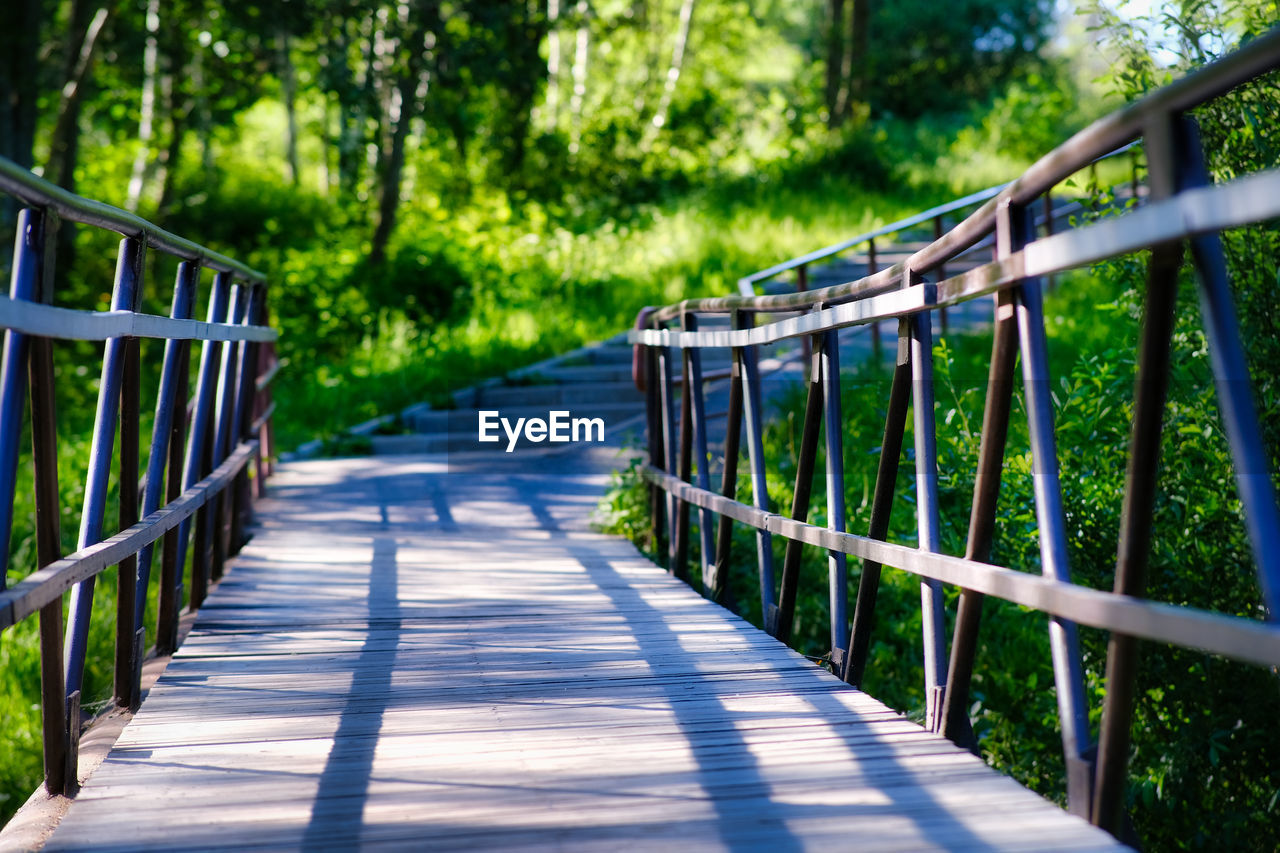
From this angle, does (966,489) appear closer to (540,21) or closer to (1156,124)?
(1156,124)

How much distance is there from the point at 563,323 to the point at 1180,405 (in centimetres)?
843

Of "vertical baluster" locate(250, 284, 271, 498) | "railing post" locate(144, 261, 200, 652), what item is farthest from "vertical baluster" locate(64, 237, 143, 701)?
"vertical baluster" locate(250, 284, 271, 498)

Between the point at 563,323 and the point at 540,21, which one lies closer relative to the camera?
the point at 563,323

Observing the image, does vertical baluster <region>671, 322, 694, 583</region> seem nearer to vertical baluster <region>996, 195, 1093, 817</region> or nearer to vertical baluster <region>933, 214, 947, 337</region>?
vertical baluster <region>996, 195, 1093, 817</region>

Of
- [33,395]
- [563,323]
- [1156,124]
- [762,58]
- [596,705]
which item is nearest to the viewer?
[1156,124]

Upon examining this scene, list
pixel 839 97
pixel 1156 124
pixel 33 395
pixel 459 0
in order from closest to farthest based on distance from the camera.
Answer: pixel 1156 124
pixel 33 395
pixel 459 0
pixel 839 97

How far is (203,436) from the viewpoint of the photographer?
4.15 m

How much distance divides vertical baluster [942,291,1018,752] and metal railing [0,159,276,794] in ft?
6.04

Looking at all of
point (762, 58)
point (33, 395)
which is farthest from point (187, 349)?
point (762, 58)

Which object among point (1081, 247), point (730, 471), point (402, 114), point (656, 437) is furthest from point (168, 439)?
point (402, 114)

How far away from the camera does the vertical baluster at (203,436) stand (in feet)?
13.3

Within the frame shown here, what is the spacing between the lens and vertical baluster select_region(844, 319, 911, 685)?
9.63 ft

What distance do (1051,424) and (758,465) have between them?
1996 mm

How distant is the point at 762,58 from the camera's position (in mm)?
36656
